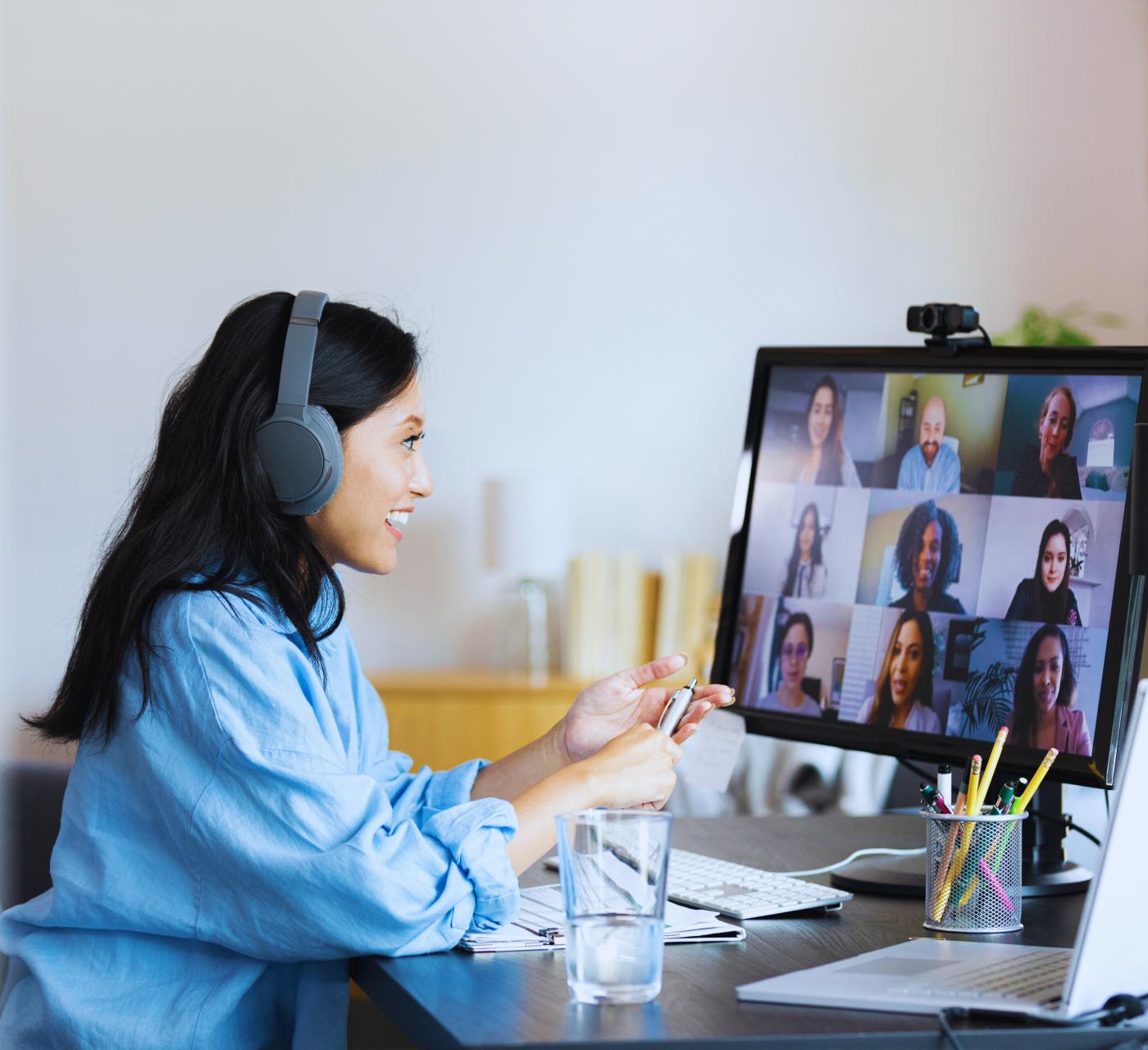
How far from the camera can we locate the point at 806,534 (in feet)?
4.94

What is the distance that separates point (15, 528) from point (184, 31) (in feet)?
3.92

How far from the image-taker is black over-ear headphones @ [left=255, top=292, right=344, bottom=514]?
1.29 m

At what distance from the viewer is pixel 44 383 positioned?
313 cm

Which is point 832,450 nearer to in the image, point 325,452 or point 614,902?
point 325,452

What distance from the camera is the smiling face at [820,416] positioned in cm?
150

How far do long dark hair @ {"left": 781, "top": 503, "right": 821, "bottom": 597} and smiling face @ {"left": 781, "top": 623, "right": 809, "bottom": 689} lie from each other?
0.04m

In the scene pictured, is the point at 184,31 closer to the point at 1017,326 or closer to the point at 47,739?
the point at 1017,326

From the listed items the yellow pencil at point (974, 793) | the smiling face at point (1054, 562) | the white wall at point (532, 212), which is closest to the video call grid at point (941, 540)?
the smiling face at point (1054, 562)

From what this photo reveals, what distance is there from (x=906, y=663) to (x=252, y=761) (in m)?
0.66

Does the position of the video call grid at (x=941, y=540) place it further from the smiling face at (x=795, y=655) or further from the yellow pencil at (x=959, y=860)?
the yellow pencil at (x=959, y=860)

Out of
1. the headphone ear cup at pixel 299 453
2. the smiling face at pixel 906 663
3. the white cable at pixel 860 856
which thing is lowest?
the white cable at pixel 860 856

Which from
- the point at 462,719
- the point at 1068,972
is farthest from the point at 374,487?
A: the point at 462,719

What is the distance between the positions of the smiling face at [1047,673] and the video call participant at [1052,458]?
14 centimetres

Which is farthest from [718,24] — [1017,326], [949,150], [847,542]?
[847,542]
